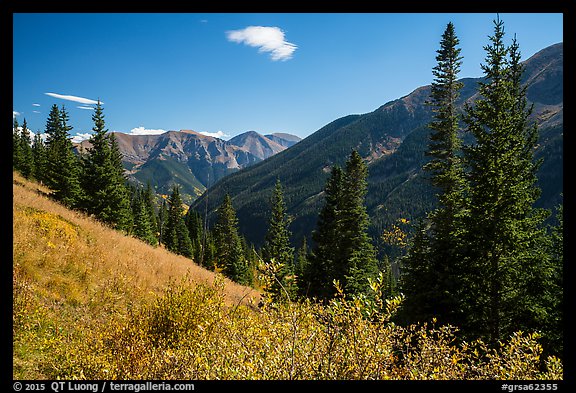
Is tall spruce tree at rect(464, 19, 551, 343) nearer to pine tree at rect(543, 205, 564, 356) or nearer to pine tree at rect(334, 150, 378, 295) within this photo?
pine tree at rect(543, 205, 564, 356)

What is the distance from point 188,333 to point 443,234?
45.9 feet

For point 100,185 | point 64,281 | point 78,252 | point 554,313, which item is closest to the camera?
point 64,281

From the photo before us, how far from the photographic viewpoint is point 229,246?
56469 mm

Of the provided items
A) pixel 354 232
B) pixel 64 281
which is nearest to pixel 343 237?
pixel 354 232

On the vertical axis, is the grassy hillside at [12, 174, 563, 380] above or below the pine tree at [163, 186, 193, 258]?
above

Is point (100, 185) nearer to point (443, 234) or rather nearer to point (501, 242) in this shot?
point (443, 234)

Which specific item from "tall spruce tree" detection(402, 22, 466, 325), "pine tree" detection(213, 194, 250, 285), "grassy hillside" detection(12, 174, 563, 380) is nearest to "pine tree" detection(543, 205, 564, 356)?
"tall spruce tree" detection(402, 22, 466, 325)

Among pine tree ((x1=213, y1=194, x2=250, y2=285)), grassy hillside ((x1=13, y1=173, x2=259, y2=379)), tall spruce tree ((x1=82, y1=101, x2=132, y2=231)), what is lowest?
pine tree ((x1=213, y1=194, x2=250, y2=285))

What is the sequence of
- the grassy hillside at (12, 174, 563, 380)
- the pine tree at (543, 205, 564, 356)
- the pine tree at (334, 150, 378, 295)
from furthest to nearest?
the pine tree at (334, 150, 378, 295) → the pine tree at (543, 205, 564, 356) → the grassy hillside at (12, 174, 563, 380)

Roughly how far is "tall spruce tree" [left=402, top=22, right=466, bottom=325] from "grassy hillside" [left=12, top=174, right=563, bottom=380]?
7.15m

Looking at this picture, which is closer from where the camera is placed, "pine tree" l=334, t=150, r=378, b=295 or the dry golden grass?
the dry golden grass

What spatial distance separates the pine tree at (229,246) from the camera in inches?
2121

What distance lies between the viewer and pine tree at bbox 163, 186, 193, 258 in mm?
62656
